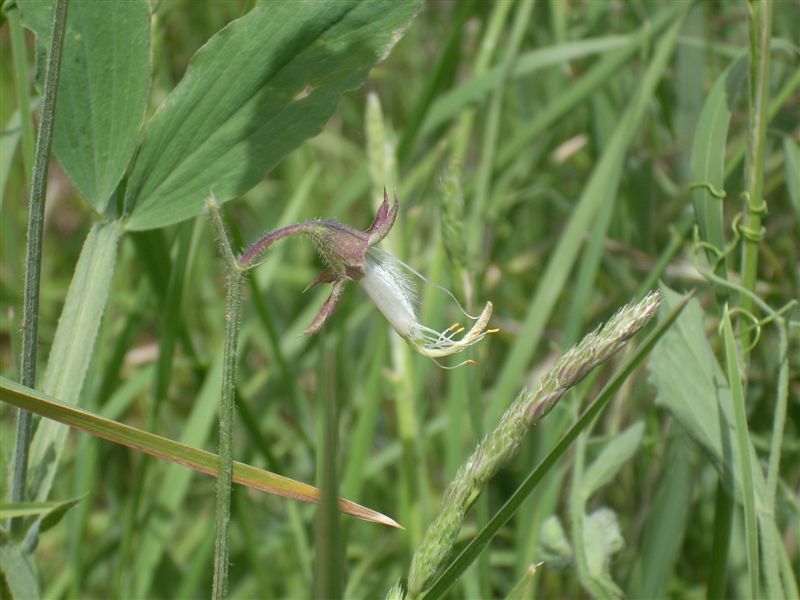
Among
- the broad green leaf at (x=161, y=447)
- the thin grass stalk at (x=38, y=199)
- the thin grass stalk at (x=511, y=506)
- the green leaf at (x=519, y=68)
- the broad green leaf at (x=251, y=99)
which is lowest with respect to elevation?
the thin grass stalk at (x=511, y=506)

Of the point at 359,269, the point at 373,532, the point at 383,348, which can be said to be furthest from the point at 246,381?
the point at 359,269

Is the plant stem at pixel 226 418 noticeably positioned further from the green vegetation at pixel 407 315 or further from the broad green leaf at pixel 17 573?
the broad green leaf at pixel 17 573

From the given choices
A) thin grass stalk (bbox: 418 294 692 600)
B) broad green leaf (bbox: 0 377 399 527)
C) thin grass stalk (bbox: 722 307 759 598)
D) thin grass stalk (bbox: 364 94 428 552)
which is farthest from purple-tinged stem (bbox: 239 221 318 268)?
thin grass stalk (bbox: 364 94 428 552)

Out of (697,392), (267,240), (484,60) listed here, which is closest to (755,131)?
(697,392)

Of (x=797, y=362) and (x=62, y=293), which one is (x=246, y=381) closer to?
(x=62, y=293)

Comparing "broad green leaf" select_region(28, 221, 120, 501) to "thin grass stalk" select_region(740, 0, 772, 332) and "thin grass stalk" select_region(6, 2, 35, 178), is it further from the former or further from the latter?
"thin grass stalk" select_region(740, 0, 772, 332)

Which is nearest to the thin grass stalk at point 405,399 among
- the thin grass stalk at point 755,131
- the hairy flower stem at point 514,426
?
the thin grass stalk at point 755,131
